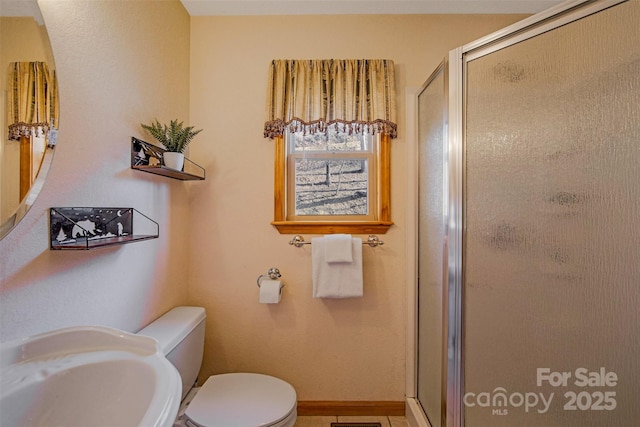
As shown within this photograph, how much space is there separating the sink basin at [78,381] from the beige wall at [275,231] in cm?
84

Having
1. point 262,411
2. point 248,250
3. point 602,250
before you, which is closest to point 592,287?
point 602,250

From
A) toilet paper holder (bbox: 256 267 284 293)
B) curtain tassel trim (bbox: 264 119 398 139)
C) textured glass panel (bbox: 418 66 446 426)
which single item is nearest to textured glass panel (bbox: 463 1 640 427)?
textured glass panel (bbox: 418 66 446 426)

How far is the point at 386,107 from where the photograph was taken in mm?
1523

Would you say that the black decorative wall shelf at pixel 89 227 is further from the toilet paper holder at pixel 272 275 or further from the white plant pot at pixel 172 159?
the toilet paper holder at pixel 272 275

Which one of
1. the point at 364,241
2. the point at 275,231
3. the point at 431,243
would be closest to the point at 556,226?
the point at 431,243

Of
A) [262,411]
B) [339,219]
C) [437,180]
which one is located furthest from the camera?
[339,219]

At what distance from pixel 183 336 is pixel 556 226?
1.48 m

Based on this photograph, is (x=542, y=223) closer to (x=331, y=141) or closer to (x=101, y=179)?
(x=331, y=141)

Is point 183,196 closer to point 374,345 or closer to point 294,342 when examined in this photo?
point 294,342

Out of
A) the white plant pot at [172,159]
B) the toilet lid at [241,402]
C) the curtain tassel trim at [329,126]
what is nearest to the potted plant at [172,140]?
the white plant pot at [172,159]

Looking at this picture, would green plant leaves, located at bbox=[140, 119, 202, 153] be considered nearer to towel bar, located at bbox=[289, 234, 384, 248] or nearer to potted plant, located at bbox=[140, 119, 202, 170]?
potted plant, located at bbox=[140, 119, 202, 170]

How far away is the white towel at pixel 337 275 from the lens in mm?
1501

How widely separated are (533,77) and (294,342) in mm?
1634

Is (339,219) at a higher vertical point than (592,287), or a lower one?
higher
